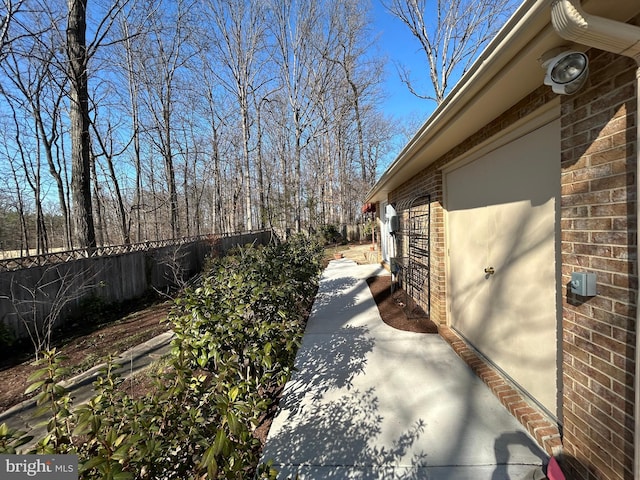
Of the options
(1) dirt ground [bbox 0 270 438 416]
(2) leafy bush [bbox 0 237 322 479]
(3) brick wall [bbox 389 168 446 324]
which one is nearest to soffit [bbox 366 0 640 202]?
(3) brick wall [bbox 389 168 446 324]

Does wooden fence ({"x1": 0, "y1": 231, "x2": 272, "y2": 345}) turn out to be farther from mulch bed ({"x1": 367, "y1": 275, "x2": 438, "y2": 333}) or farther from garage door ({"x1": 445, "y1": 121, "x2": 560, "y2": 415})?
garage door ({"x1": 445, "y1": 121, "x2": 560, "y2": 415})

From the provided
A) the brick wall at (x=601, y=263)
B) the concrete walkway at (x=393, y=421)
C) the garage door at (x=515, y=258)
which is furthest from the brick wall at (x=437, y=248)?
the brick wall at (x=601, y=263)

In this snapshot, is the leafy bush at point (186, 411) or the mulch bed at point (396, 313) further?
the mulch bed at point (396, 313)

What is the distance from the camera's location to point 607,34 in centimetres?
124

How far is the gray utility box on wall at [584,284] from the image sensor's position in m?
1.59

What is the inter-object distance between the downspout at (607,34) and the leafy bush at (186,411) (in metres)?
1.68

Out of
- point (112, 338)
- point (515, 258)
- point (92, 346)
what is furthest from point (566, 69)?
point (112, 338)

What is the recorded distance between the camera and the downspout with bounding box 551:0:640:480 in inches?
47.6

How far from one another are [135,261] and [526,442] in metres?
8.65

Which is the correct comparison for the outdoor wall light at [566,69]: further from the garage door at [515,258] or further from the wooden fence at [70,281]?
the wooden fence at [70,281]

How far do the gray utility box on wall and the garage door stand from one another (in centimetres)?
50

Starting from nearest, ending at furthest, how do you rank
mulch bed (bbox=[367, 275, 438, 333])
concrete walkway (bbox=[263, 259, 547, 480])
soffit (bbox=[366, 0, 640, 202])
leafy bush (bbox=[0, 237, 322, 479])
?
leafy bush (bbox=[0, 237, 322, 479])
soffit (bbox=[366, 0, 640, 202])
concrete walkway (bbox=[263, 259, 547, 480])
mulch bed (bbox=[367, 275, 438, 333])

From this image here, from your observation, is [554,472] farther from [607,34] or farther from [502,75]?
[502,75]

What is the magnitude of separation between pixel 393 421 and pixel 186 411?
1.67 metres
